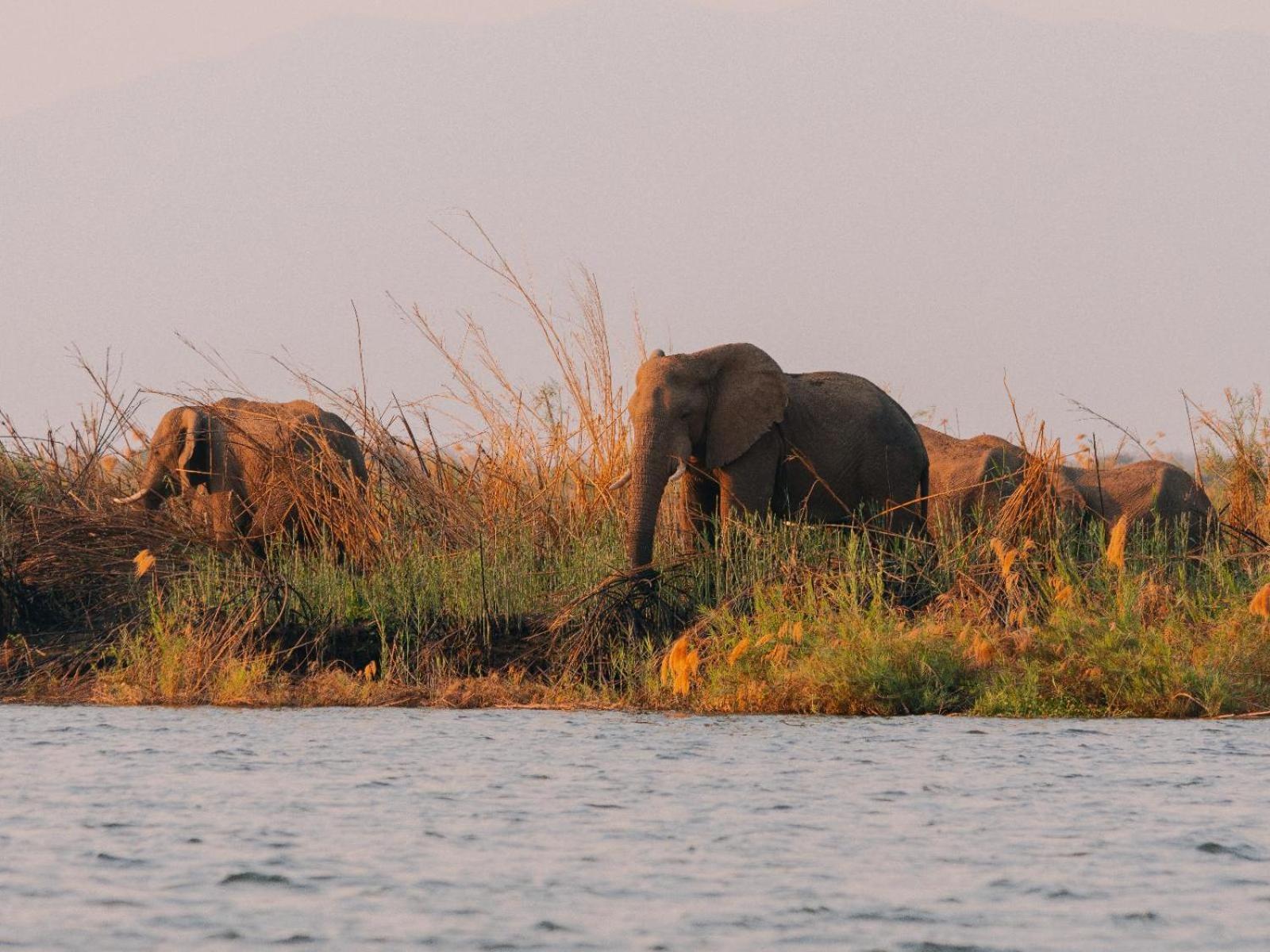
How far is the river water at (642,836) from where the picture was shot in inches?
177

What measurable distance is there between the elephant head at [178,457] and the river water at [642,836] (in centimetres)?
598

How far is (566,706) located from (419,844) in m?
4.27

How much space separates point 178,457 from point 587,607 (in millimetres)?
5473

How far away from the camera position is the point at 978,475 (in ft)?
47.6

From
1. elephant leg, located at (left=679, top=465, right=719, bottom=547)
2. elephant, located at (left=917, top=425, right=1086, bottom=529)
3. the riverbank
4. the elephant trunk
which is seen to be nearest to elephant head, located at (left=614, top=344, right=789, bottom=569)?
the elephant trunk

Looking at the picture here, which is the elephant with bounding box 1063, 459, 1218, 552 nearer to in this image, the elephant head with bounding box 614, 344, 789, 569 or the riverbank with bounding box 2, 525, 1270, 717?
the riverbank with bounding box 2, 525, 1270, 717

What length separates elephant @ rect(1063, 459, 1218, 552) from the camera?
47.0ft

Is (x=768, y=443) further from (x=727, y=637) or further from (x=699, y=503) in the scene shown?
(x=727, y=637)

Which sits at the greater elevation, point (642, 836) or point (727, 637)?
point (727, 637)

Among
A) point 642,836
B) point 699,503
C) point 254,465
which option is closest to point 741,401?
point 699,503

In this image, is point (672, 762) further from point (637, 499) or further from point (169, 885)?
point (637, 499)

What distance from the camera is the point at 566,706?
9914 millimetres

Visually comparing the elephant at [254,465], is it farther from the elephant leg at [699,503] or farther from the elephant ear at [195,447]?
the elephant leg at [699,503]

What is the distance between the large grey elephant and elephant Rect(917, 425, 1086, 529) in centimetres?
68
